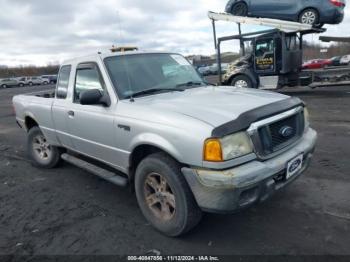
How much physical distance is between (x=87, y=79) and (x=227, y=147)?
240 cm

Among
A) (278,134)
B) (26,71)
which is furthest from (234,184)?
(26,71)

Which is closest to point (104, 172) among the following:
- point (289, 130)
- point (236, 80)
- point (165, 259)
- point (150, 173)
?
point (150, 173)

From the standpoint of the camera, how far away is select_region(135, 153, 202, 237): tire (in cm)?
319

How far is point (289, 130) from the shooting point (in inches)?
134

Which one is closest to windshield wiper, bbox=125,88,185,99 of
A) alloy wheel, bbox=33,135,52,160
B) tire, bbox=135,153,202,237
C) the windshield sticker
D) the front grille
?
the windshield sticker

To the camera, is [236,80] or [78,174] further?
[236,80]

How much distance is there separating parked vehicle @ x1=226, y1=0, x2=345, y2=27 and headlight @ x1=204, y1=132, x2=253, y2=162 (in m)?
12.0

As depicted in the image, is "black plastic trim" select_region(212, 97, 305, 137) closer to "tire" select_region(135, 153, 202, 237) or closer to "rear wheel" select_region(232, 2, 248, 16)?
"tire" select_region(135, 153, 202, 237)

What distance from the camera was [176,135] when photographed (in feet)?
10.2

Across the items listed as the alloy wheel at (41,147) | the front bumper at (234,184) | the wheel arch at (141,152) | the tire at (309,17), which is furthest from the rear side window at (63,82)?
the tire at (309,17)

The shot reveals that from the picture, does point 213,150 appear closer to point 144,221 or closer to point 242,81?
point 144,221

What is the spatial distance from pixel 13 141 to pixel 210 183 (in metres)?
7.59

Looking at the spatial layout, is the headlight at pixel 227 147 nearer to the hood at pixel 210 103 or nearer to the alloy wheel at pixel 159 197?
the hood at pixel 210 103

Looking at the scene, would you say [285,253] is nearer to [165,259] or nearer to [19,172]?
[165,259]
